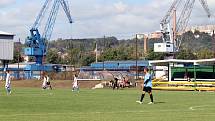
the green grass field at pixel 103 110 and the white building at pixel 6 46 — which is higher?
the white building at pixel 6 46

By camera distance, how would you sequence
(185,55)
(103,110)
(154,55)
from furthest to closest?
(154,55) < (185,55) < (103,110)

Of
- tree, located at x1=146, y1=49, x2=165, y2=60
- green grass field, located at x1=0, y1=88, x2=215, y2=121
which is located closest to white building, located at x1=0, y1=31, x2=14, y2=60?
tree, located at x1=146, y1=49, x2=165, y2=60

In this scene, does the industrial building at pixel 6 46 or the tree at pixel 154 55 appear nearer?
the industrial building at pixel 6 46

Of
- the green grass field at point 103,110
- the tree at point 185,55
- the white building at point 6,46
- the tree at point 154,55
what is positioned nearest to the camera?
the green grass field at point 103,110

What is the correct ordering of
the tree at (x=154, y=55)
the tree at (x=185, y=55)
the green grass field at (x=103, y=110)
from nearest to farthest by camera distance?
the green grass field at (x=103, y=110), the tree at (x=185, y=55), the tree at (x=154, y=55)

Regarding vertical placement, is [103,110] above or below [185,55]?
below

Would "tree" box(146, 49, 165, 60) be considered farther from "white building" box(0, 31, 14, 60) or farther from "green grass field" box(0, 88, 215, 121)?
"green grass field" box(0, 88, 215, 121)

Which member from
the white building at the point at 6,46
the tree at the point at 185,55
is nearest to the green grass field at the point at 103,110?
the white building at the point at 6,46

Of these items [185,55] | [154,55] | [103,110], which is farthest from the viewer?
[154,55]

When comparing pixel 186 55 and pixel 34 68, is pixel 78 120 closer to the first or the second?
pixel 34 68

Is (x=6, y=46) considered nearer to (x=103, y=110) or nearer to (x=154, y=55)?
(x=154, y=55)

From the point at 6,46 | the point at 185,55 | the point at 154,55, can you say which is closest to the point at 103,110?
the point at 6,46

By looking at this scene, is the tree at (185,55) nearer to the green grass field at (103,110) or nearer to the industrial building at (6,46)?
the industrial building at (6,46)

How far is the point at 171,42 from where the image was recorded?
180m
